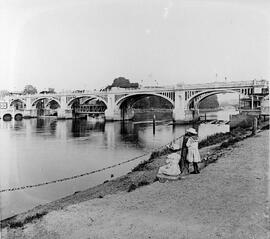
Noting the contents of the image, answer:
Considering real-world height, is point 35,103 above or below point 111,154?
above

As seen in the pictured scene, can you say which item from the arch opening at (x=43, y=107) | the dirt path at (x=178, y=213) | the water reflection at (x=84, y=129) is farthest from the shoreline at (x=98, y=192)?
the arch opening at (x=43, y=107)

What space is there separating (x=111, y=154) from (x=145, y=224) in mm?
6278

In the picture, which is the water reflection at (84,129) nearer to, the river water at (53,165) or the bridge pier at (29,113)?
the river water at (53,165)

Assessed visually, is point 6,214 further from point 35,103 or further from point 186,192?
point 35,103

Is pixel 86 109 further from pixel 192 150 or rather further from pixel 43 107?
pixel 192 150

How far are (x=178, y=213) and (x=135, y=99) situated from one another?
20615 millimetres

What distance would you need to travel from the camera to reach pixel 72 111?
25.2m

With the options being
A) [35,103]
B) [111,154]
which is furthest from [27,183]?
[35,103]

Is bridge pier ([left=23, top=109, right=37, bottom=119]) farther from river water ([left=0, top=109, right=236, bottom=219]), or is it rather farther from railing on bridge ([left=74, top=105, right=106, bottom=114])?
river water ([left=0, top=109, right=236, bottom=219])

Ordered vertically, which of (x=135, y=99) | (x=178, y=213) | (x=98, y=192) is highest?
(x=135, y=99)

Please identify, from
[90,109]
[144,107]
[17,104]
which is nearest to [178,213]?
[90,109]

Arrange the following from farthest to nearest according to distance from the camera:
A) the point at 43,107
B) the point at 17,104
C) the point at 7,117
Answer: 1. the point at 17,104
2. the point at 43,107
3. the point at 7,117

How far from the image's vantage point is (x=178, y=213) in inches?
82.2

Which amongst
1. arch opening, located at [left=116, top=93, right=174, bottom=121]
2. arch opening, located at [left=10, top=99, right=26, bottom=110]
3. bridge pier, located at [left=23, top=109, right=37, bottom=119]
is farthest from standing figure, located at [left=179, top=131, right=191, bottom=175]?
arch opening, located at [left=10, top=99, right=26, bottom=110]
